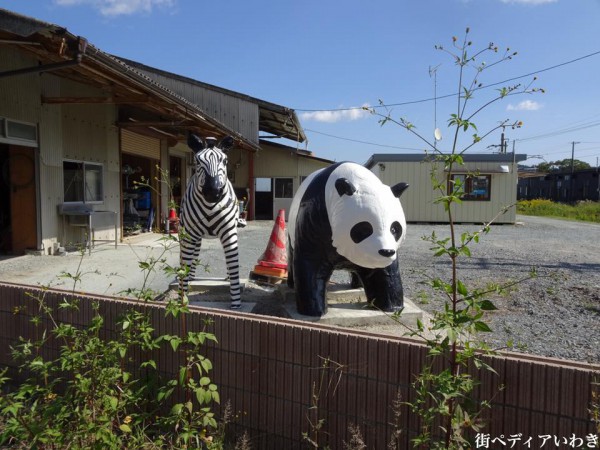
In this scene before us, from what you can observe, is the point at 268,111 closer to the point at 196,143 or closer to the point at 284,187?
the point at 284,187

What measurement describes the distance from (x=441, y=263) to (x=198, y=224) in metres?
5.75

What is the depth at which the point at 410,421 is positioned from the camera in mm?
2055

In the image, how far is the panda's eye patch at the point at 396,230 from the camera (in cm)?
374

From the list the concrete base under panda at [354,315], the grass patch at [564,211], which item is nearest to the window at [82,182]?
the concrete base under panda at [354,315]

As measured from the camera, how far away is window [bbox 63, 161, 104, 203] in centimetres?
889

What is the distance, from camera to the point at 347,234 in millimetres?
3637

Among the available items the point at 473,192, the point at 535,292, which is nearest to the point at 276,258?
the point at 535,292

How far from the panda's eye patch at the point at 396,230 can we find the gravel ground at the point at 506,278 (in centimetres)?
46

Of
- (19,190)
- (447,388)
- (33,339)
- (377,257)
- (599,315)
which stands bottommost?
(599,315)

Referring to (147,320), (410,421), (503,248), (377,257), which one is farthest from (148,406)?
(503,248)

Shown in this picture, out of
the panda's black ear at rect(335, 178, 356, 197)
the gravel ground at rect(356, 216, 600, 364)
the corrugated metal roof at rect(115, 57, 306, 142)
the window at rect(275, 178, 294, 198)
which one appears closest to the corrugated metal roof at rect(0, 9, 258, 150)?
the panda's black ear at rect(335, 178, 356, 197)

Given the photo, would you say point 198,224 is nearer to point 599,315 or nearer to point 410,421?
point 410,421

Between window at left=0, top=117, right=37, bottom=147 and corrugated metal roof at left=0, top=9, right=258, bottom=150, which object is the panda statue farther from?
window at left=0, top=117, right=37, bottom=147

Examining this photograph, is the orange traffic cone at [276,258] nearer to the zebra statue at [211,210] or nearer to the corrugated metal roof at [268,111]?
the zebra statue at [211,210]
